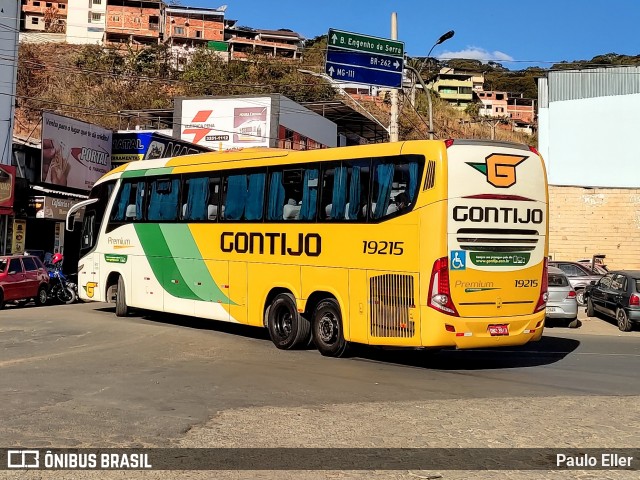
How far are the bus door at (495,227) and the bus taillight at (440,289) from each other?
11 cm

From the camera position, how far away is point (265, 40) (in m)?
128

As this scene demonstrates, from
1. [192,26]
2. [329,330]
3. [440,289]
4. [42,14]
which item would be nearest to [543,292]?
[440,289]

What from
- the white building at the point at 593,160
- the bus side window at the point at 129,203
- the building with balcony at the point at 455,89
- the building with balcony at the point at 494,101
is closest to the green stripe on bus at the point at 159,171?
the bus side window at the point at 129,203

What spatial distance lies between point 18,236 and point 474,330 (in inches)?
976

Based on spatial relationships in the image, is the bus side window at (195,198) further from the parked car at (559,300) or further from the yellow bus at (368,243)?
the parked car at (559,300)

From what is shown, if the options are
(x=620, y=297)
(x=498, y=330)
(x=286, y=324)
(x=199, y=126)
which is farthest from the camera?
(x=199, y=126)

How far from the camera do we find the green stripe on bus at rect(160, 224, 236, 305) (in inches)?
609

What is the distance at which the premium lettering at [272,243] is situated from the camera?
13008 millimetres

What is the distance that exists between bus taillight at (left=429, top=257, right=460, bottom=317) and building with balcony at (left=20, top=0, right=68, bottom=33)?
4285 inches

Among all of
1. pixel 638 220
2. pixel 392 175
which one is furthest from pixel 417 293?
pixel 638 220

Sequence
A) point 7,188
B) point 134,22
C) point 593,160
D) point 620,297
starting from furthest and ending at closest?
1. point 134,22
2. point 593,160
3. point 7,188
4. point 620,297

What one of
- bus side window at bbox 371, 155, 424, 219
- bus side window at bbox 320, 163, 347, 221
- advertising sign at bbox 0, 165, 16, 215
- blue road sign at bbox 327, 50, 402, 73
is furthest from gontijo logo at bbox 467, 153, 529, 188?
advertising sign at bbox 0, 165, 16, 215

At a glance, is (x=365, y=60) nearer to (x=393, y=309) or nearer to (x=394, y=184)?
(x=394, y=184)

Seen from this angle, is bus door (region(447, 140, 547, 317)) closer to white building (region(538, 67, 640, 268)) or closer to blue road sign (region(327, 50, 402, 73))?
blue road sign (region(327, 50, 402, 73))
